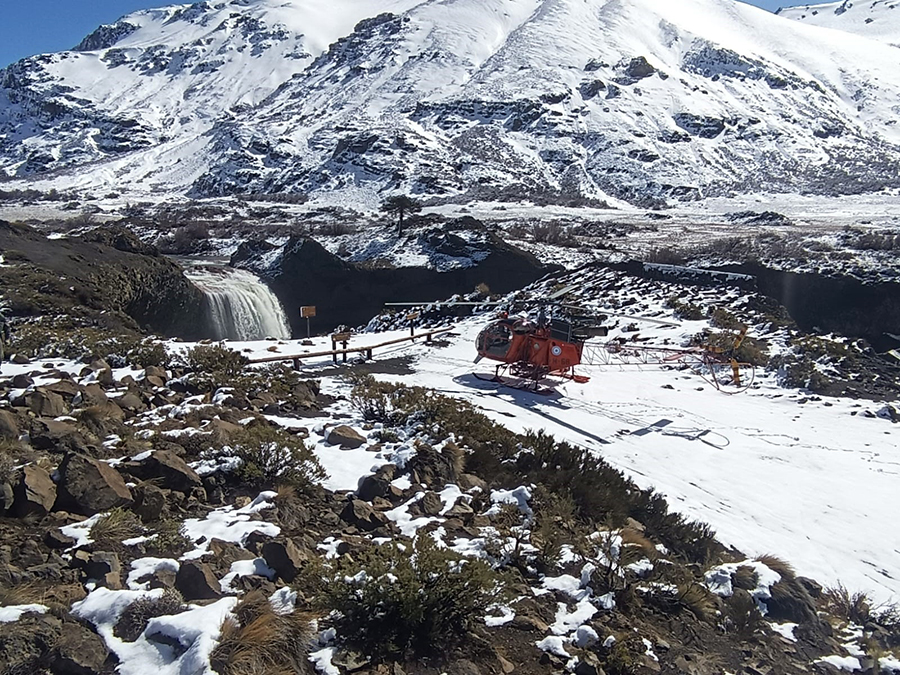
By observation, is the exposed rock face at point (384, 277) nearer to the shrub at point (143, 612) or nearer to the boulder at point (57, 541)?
the boulder at point (57, 541)

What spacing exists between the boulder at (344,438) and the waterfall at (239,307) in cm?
2177

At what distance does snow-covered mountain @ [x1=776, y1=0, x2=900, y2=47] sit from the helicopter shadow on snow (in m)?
193

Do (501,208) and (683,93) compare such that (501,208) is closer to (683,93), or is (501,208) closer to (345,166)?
(345,166)

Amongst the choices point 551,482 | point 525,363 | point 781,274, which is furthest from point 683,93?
point 551,482

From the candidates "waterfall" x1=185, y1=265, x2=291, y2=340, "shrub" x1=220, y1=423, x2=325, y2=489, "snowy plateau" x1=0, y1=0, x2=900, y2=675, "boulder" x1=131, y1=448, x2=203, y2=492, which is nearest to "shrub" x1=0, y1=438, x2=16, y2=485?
"snowy plateau" x1=0, y1=0, x2=900, y2=675

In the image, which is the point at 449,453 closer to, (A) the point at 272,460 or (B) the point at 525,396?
(A) the point at 272,460

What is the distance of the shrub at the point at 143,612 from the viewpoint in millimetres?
3711

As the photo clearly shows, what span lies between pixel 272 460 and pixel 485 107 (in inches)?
4140

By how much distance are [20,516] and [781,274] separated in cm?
2751

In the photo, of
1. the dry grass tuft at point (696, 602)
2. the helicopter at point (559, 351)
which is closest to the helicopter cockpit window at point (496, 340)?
the helicopter at point (559, 351)

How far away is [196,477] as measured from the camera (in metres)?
6.17

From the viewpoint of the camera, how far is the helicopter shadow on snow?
41.9 ft

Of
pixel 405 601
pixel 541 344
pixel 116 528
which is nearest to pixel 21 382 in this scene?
pixel 116 528

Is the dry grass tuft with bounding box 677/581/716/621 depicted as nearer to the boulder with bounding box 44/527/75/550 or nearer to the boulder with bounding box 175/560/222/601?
the boulder with bounding box 175/560/222/601
